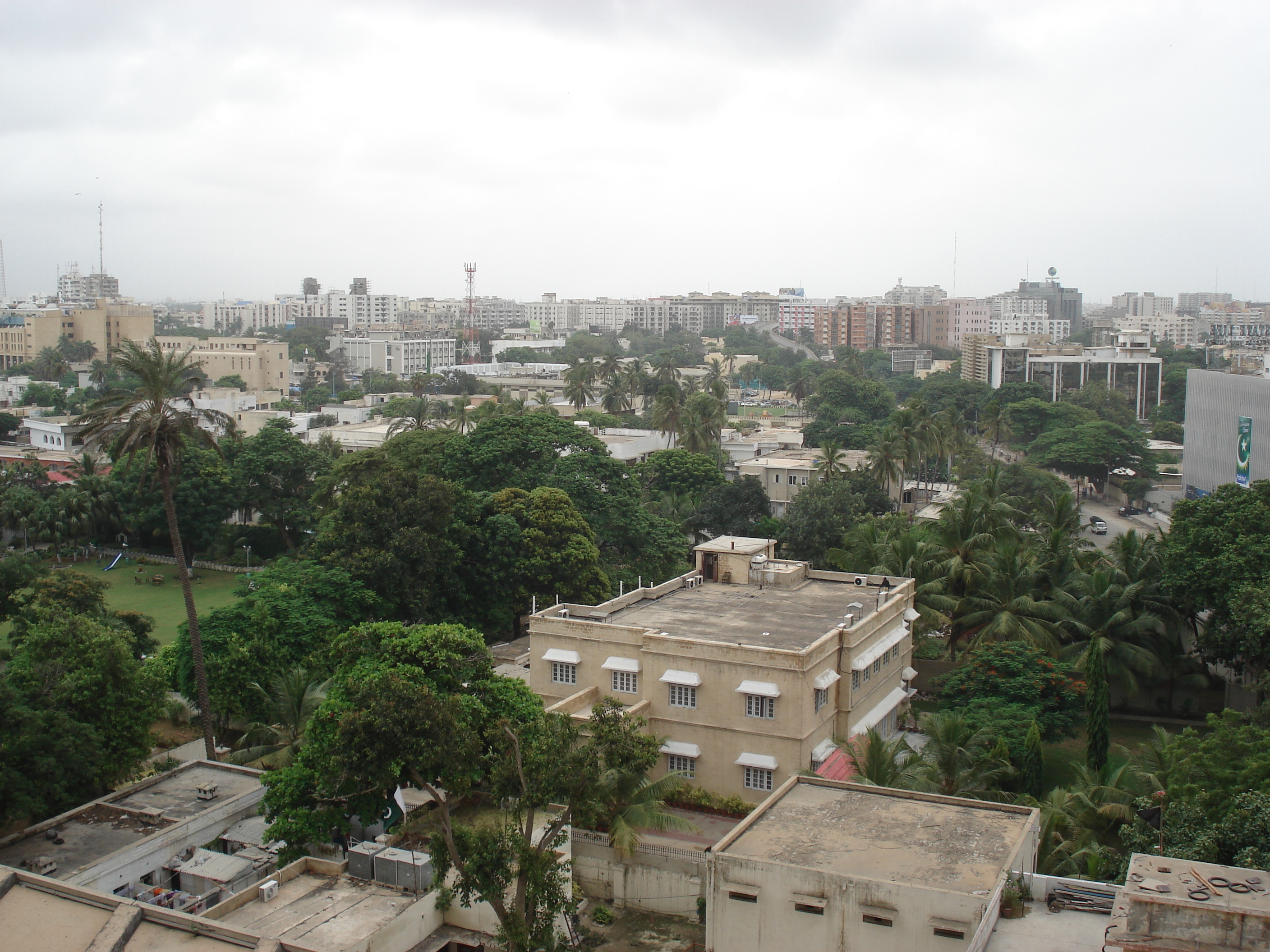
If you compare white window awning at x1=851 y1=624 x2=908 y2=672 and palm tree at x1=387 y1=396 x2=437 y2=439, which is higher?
palm tree at x1=387 y1=396 x2=437 y2=439

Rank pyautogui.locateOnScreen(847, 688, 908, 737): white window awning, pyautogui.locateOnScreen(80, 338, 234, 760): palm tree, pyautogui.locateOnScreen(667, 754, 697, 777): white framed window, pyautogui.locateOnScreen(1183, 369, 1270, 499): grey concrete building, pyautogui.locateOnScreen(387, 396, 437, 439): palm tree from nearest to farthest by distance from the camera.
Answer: pyautogui.locateOnScreen(80, 338, 234, 760): palm tree → pyautogui.locateOnScreen(667, 754, 697, 777): white framed window → pyautogui.locateOnScreen(847, 688, 908, 737): white window awning → pyautogui.locateOnScreen(1183, 369, 1270, 499): grey concrete building → pyautogui.locateOnScreen(387, 396, 437, 439): palm tree

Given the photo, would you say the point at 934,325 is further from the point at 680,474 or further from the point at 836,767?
the point at 836,767

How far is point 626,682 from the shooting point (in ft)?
80.0

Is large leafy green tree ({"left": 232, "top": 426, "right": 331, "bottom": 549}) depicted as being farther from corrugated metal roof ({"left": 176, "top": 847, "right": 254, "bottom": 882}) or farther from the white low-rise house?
corrugated metal roof ({"left": 176, "top": 847, "right": 254, "bottom": 882})

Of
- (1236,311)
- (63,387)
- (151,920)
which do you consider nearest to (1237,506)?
(151,920)

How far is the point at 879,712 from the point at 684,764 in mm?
5519

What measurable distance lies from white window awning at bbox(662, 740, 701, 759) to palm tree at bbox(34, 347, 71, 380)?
102m

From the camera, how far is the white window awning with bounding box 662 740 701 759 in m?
23.2

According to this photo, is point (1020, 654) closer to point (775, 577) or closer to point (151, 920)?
point (775, 577)

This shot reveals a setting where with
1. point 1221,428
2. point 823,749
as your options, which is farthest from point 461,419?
point 823,749

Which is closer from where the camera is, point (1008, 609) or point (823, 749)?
point (823, 749)

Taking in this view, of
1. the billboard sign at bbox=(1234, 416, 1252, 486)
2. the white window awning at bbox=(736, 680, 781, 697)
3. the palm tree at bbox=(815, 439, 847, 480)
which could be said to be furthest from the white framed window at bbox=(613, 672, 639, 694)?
the billboard sign at bbox=(1234, 416, 1252, 486)

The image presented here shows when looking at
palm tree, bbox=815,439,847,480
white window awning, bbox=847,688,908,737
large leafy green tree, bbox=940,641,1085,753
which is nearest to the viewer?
white window awning, bbox=847,688,908,737

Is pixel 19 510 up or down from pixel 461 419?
down
